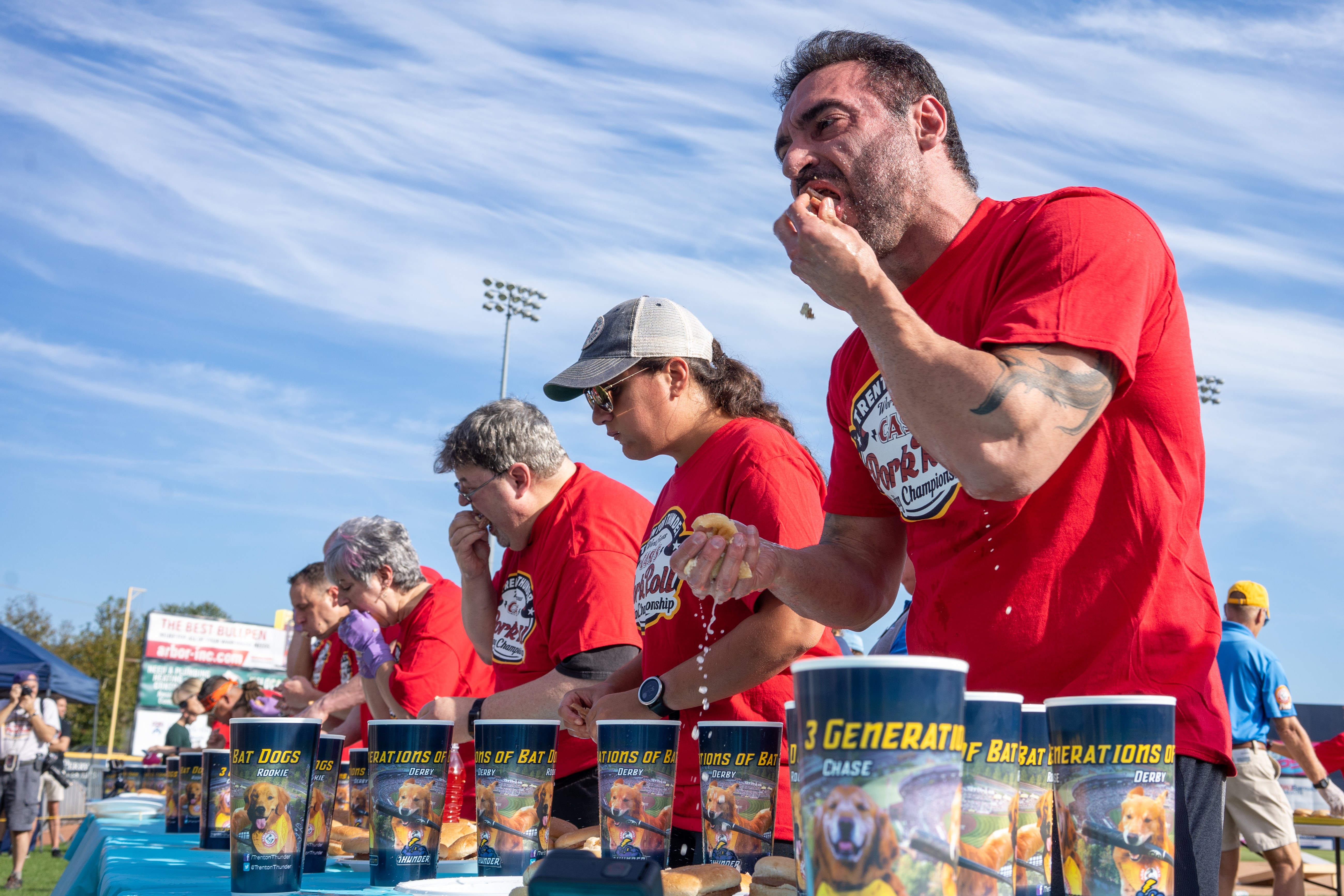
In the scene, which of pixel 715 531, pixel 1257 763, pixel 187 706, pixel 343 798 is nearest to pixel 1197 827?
pixel 715 531

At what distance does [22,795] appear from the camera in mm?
11930

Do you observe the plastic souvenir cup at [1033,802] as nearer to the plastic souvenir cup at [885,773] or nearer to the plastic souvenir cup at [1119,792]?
the plastic souvenir cup at [1119,792]

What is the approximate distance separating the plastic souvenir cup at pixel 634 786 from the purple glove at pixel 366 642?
3.06 m

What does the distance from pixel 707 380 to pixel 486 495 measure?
1003 mm

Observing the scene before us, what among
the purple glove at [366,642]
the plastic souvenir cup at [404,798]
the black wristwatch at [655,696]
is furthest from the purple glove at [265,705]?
the plastic souvenir cup at [404,798]

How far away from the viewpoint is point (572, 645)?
2895 mm

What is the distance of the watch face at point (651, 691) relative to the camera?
2.23m

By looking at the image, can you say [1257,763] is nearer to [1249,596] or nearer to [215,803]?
[1249,596]

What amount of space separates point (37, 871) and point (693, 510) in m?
13.3

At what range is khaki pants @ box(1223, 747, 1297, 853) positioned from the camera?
657cm

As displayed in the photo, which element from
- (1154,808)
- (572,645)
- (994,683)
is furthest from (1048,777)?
(572,645)

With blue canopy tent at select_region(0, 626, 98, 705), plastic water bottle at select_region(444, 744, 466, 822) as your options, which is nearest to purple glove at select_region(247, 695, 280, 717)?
plastic water bottle at select_region(444, 744, 466, 822)

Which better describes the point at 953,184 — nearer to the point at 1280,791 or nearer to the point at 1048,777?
the point at 1048,777

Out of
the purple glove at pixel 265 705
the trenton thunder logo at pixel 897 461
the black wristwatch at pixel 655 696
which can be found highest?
the trenton thunder logo at pixel 897 461
